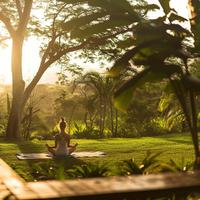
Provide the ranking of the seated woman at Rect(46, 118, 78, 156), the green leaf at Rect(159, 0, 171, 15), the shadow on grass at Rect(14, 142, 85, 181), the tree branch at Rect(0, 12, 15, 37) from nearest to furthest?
1. the green leaf at Rect(159, 0, 171, 15)
2. the shadow on grass at Rect(14, 142, 85, 181)
3. the seated woman at Rect(46, 118, 78, 156)
4. the tree branch at Rect(0, 12, 15, 37)

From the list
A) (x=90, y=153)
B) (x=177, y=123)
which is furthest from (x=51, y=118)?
(x=90, y=153)

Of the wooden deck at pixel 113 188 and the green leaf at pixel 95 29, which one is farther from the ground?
the green leaf at pixel 95 29

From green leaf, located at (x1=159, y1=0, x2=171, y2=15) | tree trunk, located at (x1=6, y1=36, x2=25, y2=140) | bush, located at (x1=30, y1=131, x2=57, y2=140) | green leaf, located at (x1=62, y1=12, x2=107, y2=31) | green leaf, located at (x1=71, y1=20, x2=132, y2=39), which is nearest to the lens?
green leaf, located at (x1=62, y1=12, x2=107, y2=31)

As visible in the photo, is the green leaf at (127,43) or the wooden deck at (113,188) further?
the green leaf at (127,43)

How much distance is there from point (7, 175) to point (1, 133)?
16.3 metres

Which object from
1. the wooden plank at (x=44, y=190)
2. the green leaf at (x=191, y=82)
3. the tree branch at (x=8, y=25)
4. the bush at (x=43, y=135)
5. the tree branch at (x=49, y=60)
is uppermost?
the tree branch at (x=8, y=25)

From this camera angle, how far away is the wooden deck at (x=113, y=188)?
423cm

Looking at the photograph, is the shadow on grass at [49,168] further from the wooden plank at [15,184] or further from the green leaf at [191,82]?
the green leaf at [191,82]

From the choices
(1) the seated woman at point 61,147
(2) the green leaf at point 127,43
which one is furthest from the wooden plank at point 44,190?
(1) the seated woman at point 61,147

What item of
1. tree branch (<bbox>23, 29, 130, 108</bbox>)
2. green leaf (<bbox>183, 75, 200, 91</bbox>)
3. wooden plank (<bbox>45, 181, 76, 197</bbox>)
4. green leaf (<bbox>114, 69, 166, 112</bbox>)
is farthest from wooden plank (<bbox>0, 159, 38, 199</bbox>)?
tree branch (<bbox>23, 29, 130, 108</bbox>)

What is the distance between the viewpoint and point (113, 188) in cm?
443

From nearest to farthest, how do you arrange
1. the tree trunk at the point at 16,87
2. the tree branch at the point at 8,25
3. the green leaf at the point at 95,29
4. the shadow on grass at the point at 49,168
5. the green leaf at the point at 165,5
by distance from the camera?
the green leaf at the point at 95,29 → the green leaf at the point at 165,5 → the shadow on grass at the point at 49,168 → the tree trunk at the point at 16,87 → the tree branch at the point at 8,25

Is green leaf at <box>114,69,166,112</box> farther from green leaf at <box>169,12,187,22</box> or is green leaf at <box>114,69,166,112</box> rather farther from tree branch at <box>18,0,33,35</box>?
tree branch at <box>18,0,33,35</box>

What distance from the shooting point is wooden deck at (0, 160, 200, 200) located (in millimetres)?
4230
